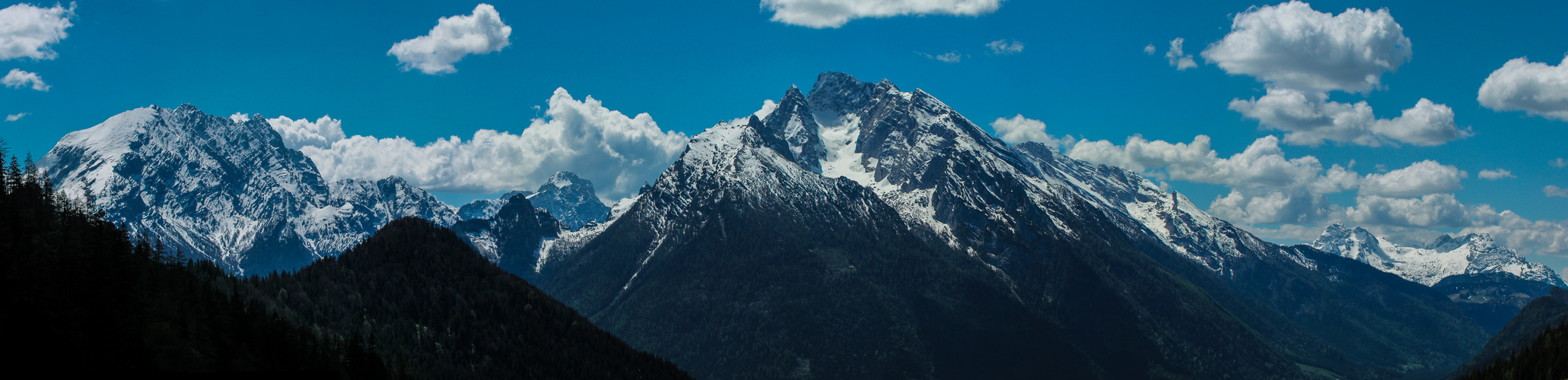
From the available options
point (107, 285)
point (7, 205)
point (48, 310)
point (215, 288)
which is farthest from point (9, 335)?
point (215, 288)

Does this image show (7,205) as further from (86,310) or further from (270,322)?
(270,322)

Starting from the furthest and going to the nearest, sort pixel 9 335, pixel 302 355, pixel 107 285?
pixel 302 355, pixel 107 285, pixel 9 335

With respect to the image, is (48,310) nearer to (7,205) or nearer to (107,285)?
(107,285)

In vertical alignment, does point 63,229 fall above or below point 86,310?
above

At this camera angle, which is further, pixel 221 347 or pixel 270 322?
pixel 270 322

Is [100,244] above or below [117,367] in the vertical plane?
above

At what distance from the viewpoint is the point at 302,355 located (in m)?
173

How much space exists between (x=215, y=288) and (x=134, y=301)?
183ft

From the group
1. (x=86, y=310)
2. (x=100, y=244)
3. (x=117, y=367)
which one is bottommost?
(x=117, y=367)

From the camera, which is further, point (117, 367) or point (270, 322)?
point (270, 322)

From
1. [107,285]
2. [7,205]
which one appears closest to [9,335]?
[107,285]

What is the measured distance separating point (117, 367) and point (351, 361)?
175ft

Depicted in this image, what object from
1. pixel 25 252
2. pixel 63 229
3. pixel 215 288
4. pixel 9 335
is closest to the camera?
pixel 9 335

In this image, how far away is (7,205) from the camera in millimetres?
140125
